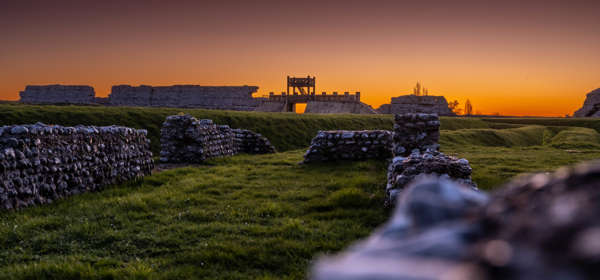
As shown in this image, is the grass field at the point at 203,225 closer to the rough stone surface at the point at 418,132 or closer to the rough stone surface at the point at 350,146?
the rough stone surface at the point at 350,146

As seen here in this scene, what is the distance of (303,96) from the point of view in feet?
219

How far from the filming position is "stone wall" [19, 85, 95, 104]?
2559 inches

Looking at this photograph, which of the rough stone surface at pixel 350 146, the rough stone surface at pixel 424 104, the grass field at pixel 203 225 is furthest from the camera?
the rough stone surface at pixel 424 104

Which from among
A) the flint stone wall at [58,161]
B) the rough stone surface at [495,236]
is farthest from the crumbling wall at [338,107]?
the rough stone surface at [495,236]

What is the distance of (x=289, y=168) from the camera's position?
44.9ft

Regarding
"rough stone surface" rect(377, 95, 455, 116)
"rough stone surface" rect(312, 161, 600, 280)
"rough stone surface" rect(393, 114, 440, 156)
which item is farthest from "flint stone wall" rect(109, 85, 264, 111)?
"rough stone surface" rect(312, 161, 600, 280)

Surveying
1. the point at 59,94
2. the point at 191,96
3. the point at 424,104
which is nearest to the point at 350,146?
the point at 191,96

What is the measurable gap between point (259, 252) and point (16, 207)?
5.73 m

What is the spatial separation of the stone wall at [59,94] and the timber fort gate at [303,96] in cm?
3142

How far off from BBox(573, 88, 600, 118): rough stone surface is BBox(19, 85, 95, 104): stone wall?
9097 centimetres

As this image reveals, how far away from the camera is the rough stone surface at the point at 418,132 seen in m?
14.0

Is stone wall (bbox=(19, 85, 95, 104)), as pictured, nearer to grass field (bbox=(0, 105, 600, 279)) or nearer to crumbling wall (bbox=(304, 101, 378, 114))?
crumbling wall (bbox=(304, 101, 378, 114))

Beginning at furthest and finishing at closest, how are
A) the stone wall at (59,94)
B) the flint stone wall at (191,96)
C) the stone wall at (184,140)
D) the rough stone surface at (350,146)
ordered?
the stone wall at (59,94) → the flint stone wall at (191,96) → the stone wall at (184,140) → the rough stone surface at (350,146)

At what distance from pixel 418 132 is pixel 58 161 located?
11397 millimetres
